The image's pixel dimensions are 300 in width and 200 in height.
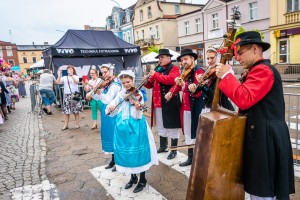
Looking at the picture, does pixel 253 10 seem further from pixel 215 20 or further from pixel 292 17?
pixel 215 20

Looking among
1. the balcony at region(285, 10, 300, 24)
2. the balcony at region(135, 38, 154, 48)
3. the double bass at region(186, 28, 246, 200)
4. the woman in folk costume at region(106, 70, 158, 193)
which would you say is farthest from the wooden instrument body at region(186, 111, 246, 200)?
the balcony at region(135, 38, 154, 48)

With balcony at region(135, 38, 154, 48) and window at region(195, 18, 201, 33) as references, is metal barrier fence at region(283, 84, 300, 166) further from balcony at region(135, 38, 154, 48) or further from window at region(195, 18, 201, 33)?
balcony at region(135, 38, 154, 48)

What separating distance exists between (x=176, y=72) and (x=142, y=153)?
1.72 m

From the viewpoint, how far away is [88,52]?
10562mm

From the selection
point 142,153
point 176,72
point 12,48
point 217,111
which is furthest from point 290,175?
point 12,48

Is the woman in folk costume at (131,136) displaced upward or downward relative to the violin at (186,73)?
downward

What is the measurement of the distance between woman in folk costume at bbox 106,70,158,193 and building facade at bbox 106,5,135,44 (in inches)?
1546

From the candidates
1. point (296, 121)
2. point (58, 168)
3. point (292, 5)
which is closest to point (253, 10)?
point (292, 5)

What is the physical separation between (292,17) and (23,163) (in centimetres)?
2088

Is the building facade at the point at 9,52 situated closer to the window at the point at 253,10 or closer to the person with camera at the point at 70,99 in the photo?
the window at the point at 253,10

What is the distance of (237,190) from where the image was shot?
207 cm

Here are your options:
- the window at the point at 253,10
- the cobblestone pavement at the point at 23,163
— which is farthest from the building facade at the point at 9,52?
the cobblestone pavement at the point at 23,163

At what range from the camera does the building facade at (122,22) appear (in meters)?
41.4

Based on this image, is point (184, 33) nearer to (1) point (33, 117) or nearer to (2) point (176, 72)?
(1) point (33, 117)
